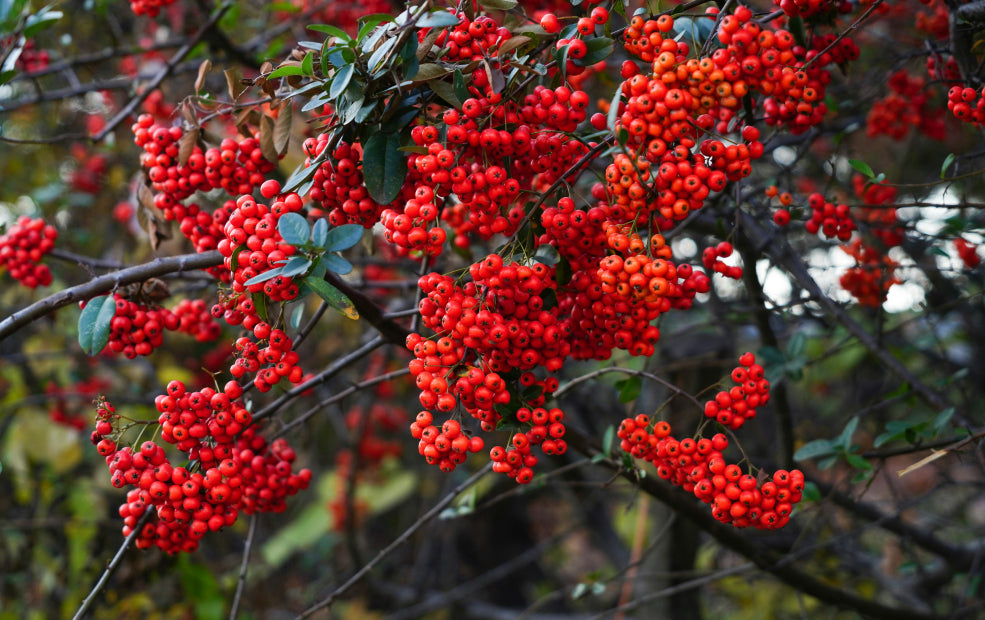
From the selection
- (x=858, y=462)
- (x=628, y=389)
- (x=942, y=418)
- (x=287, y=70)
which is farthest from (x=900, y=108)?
(x=287, y=70)

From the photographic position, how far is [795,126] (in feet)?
6.75

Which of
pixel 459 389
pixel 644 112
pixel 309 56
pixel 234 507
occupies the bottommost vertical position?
pixel 234 507

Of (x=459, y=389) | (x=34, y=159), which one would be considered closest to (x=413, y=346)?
(x=459, y=389)

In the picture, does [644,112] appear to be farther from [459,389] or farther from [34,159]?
[34,159]

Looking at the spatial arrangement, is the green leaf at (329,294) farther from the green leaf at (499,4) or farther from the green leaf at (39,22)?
the green leaf at (39,22)

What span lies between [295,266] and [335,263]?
94mm

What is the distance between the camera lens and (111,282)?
1.86 meters

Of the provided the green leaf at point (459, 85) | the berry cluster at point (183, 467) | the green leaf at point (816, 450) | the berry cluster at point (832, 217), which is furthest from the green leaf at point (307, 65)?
the green leaf at point (816, 450)

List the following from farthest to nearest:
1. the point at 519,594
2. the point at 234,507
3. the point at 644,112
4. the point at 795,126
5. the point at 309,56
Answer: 1. the point at 519,594
2. the point at 795,126
3. the point at 234,507
4. the point at 309,56
5. the point at 644,112

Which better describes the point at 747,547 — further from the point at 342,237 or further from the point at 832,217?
the point at 342,237

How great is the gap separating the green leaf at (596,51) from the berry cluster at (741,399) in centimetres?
77

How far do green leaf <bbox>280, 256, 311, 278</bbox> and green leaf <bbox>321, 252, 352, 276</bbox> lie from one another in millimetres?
49

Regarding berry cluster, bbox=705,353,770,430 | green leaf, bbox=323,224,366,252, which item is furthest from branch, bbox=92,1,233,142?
berry cluster, bbox=705,353,770,430

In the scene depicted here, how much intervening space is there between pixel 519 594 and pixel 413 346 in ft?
20.2
